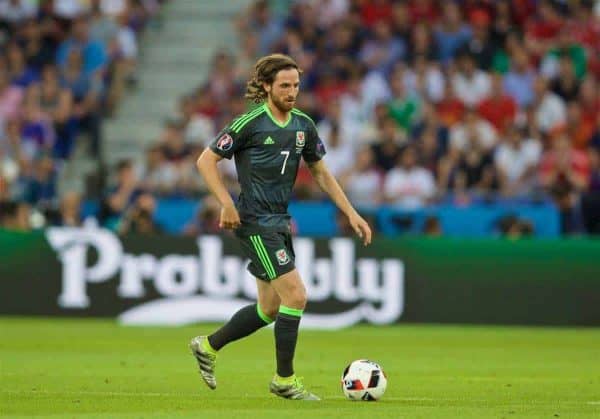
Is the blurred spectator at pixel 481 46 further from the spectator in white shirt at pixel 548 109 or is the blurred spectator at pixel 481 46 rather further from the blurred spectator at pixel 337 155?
the blurred spectator at pixel 337 155

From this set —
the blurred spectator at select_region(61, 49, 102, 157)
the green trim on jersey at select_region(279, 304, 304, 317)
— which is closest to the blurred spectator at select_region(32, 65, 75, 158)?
the blurred spectator at select_region(61, 49, 102, 157)

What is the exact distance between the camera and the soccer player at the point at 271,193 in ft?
32.7

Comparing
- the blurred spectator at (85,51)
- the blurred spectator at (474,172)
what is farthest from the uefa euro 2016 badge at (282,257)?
the blurred spectator at (85,51)

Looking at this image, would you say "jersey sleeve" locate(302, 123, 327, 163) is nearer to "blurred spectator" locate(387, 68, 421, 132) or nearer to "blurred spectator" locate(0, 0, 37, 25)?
"blurred spectator" locate(387, 68, 421, 132)

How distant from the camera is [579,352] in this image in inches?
587

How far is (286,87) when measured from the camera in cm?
1009

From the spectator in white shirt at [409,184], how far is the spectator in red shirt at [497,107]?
1729 mm

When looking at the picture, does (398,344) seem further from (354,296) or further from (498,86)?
(498,86)

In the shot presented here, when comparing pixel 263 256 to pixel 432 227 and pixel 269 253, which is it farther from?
pixel 432 227

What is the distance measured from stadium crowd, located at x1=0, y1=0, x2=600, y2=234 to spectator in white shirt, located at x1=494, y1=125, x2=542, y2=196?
25 mm

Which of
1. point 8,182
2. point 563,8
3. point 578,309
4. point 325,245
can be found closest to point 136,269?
point 325,245

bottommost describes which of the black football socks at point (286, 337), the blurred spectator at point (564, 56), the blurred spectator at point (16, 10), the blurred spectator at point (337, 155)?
the black football socks at point (286, 337)

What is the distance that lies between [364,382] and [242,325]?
3.42 feet

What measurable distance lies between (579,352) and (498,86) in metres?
7.60
